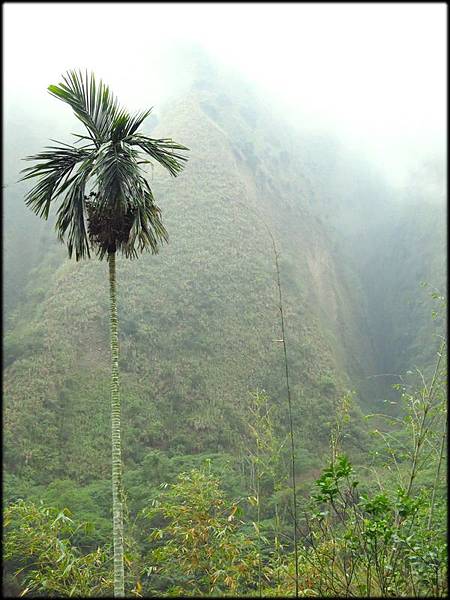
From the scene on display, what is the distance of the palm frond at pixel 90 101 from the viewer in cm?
675

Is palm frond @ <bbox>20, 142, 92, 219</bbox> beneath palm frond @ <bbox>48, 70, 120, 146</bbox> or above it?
beneath

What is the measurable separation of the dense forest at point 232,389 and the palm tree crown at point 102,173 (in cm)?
193

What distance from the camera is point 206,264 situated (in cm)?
3338

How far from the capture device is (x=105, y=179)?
6.49 meters

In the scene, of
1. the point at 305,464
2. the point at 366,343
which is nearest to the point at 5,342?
the point at 305,464

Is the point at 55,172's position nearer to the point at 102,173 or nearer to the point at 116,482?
the point at 102,173

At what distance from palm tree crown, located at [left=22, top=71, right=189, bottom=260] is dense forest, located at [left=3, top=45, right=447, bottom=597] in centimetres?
193

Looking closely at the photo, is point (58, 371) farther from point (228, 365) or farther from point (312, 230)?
point (312, 230)

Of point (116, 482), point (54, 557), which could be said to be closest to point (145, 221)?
point (116, 482)

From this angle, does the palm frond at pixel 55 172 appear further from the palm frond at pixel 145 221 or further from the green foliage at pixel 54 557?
the green foliage at pixel 54 557

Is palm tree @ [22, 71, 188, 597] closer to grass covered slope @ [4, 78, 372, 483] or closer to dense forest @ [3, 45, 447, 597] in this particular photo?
dense forest @ [3, 45, 447, 597]

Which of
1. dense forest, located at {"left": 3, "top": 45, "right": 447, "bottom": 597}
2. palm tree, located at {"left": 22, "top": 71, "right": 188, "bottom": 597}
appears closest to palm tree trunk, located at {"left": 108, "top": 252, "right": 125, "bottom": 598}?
palm tree, located at {"left": 22, "top": 71, "right": 188, "bottom": 597}

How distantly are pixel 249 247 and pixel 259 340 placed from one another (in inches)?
342

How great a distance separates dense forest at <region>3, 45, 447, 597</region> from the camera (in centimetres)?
611
